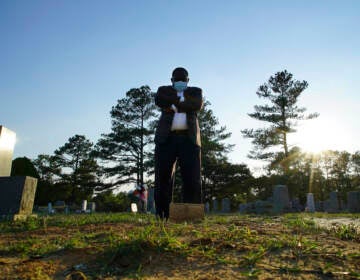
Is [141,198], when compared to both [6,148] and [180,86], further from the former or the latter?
[180,86]

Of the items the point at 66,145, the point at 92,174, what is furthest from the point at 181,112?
the point at 66,145

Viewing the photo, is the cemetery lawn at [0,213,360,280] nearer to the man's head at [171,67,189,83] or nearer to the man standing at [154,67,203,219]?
the man standing at [154,67,203,219]

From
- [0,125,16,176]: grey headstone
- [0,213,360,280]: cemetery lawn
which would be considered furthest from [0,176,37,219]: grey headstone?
[0,213,360,280]: cemetery lawn

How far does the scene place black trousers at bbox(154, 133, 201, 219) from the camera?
464cm

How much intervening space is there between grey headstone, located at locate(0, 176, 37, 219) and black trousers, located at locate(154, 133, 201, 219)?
10.1ft

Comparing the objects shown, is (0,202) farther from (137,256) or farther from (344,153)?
(344,153)

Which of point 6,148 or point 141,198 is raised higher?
point 6,148

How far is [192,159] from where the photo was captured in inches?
183

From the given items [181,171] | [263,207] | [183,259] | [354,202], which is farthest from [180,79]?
[354,202]

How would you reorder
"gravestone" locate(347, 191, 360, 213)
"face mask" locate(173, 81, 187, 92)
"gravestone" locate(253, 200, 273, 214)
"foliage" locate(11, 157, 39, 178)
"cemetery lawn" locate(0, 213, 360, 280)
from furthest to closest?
"foliage" locate(11, 157, 39, 178) → "gravestone" locate(253, 200, 273, 214) → "gravestone" locate(347, 191, 360, 213) → "face mask" locate(173, 81, 187, 92) → "cemetery lawn" locate(0, 213, 360, 280)

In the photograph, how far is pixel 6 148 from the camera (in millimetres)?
7348

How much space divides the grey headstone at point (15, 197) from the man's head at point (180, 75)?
365 centimetres

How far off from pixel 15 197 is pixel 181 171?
11.8ft

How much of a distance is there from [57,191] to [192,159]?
35.8 meters
